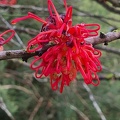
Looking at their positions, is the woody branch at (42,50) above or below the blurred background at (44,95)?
above

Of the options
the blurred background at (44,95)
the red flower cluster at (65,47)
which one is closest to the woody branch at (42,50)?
the red flower cluster at (65,47)

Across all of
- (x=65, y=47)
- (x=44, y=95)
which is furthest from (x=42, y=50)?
(x=44, y=95)

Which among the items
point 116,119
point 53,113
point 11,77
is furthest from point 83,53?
point 116,119

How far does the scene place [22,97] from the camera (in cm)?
339

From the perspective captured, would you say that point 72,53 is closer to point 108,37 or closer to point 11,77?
point 108,37

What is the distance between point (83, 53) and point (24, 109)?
8.22 ft

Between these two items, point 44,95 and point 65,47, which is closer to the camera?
point 65,47

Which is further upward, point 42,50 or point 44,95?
point 42,50

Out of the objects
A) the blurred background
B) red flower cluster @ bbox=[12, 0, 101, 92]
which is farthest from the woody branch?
the blurred background

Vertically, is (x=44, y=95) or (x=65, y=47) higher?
(x=65, y=47)

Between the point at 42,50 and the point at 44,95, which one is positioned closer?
the point at 42,50

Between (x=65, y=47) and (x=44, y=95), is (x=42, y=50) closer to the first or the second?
(x=65, y=47)

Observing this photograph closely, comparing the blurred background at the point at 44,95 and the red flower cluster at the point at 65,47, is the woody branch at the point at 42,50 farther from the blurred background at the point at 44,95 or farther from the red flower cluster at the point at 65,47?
the blurred background at the point at 44,95

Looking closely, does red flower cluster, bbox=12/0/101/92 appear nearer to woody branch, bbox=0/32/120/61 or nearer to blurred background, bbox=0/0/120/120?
woody branch, bbox=0/32/120/61
